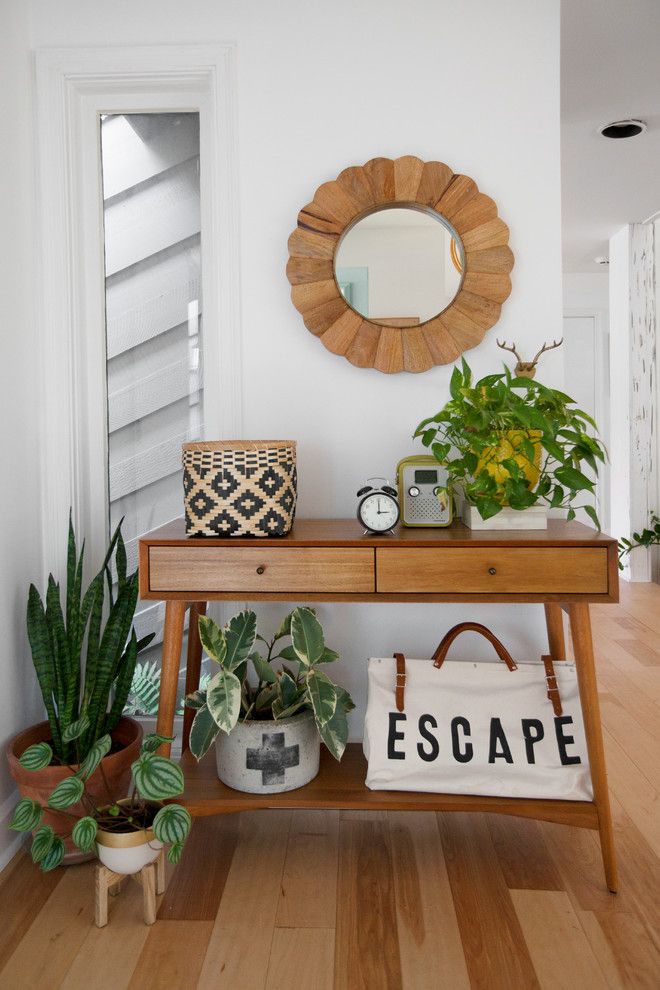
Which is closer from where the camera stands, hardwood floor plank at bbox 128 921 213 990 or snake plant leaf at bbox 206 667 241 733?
hardwood floor plank at bbox 128 921 213 990

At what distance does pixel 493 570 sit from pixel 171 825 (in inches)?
35.0

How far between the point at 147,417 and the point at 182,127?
90 cm

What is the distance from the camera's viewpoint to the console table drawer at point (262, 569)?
176 centimetres

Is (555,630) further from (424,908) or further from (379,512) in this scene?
(424,908)

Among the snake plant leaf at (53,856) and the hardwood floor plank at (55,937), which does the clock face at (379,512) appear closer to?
the snake plant leaf at (53,856)

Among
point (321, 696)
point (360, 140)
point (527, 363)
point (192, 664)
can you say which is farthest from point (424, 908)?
point (360, 140)

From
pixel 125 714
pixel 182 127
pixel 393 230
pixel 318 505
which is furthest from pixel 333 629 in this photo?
pixel 182 127

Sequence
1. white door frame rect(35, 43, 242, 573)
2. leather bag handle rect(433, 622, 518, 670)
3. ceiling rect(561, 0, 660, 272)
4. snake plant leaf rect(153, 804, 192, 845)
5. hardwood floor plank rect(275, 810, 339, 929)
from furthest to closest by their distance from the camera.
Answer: ceiling rect(561, 0, 660, 272), white door frame rect(35, 43, 242, 573), leather bag handle rect(433, 622, 518, 670), hardwood floor plank rect(275, 810, 339, 929), snake plant leaf rect(153, 804, 192, 845)

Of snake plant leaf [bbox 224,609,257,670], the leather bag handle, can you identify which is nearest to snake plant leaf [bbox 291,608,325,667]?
snake plant leaf [bbox 224,609,257,670]

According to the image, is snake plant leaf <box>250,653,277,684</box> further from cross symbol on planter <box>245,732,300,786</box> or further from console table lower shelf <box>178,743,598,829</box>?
console table lower shelf <box>178,743,598,829</box>

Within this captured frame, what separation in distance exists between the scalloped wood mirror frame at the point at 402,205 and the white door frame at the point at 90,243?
0.24 metres

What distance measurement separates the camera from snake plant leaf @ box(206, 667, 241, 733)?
1.72 m

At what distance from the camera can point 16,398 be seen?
2.09 metres

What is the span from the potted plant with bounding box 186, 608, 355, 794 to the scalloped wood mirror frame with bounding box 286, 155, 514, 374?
82 cm
